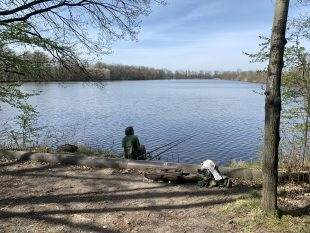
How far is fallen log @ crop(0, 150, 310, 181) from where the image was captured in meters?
9.70

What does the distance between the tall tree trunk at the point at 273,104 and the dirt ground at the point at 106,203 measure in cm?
85

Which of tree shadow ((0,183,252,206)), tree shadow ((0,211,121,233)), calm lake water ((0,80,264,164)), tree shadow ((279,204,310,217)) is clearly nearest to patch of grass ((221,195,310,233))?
tree shadow ((279,204,310,217))

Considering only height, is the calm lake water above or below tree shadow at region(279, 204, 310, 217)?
below

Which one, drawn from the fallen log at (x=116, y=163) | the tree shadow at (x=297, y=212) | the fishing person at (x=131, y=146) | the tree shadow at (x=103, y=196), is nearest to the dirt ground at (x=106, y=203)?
the tree shadow at (x=103, y=196)

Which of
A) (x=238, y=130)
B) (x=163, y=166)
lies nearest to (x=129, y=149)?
(x=163, y=166)

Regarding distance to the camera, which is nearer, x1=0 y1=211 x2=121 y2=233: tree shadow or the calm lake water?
x1=0 y1=211 x2=121 y2=233: tree shadow

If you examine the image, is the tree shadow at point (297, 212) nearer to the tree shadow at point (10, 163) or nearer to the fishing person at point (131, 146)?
the fishing person at point (131, 146)

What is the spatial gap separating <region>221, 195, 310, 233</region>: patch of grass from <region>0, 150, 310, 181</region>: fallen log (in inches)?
74.7

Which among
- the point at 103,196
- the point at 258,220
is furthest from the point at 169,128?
the point at 258,220

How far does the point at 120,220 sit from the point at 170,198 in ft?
4.38

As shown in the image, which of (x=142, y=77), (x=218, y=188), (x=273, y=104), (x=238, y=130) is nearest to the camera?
(x=273, y=104)

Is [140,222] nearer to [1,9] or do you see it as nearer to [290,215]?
[290,215]

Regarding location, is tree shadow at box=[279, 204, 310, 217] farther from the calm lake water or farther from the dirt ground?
the calm lake water

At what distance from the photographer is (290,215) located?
7.14 metres
